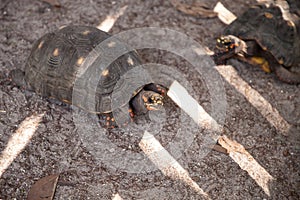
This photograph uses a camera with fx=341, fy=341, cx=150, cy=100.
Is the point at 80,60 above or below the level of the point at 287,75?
above

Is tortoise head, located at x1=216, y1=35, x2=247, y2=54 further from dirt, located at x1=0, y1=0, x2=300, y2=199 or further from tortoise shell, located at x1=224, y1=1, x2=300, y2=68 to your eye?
dirt, located at x1=0, y1=0, x2=300, y2=199

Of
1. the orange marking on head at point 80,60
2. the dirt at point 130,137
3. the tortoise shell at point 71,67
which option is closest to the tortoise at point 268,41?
the dirt at point 130,137

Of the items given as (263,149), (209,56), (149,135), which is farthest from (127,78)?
(263,149)

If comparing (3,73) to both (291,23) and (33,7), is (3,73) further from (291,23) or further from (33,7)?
(291,23)

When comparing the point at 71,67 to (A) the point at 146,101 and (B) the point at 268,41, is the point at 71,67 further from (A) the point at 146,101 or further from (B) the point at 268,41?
(B) the point at 268,41

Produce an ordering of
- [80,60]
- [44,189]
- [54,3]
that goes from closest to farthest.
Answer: [44,189] < [80,60] < [54,3]

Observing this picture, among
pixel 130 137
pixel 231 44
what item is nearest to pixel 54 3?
pixel 130 137

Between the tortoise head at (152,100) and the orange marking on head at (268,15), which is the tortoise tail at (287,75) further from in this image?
the tortoise head at (152,100)
